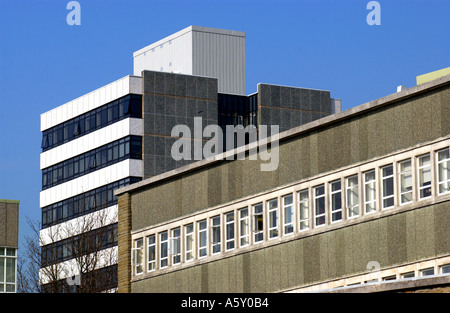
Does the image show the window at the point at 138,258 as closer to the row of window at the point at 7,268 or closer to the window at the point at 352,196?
the row of window at the point at 7,268

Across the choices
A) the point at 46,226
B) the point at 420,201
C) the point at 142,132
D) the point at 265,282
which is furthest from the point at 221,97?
the point at 420,201

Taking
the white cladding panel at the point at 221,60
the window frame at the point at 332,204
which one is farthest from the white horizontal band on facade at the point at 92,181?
the window frame at the point at 332,204

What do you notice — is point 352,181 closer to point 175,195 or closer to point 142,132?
point 175,195

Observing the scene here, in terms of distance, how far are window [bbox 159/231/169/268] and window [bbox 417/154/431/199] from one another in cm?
1835

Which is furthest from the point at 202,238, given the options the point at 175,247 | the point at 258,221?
the point at 258,221

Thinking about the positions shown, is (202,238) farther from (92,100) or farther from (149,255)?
(92,100)

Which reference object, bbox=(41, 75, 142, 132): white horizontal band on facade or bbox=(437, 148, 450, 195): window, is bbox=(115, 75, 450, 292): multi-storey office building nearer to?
bbox=(437, 148, 450, 195): window

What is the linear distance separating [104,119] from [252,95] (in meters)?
13.4

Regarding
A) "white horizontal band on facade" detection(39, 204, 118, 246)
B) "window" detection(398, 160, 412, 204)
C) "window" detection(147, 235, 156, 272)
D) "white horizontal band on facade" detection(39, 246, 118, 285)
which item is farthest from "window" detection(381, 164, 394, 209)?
"white horizontal band on facade" detection(39, 246, 118, 285)

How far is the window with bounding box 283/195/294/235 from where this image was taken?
164 ft

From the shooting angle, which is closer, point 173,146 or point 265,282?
point 265,282

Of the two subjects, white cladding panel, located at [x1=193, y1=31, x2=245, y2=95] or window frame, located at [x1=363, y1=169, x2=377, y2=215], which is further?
white cladding panel, located at [x1=193, y1=31, x2=245, y2=95]

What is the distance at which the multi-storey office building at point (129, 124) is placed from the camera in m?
97.1
